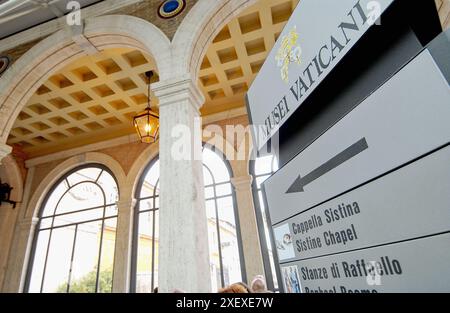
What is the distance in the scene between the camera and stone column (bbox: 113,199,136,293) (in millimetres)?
7734

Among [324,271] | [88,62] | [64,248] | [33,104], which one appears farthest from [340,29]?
[64,248]

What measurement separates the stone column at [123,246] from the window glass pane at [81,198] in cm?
134

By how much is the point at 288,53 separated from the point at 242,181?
701 centimetres

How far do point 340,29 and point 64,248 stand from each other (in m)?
10.9

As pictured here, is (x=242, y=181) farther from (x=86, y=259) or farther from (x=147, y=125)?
(x=86, y=259)

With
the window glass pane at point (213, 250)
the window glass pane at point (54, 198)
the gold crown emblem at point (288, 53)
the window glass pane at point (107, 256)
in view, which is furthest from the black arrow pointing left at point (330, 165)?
the window glass pane at point (54, 198)

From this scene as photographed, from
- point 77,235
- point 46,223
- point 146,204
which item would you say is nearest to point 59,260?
point 77,235

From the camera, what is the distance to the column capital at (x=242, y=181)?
771 cm

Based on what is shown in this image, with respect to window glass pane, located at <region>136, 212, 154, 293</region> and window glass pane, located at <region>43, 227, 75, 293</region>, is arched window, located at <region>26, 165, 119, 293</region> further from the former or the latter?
window glass pane, located at <region>136, 212, 154, 293</region>

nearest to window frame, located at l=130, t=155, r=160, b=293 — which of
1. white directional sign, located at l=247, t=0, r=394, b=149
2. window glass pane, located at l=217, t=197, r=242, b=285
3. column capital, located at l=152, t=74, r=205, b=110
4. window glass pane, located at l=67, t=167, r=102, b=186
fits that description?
window glass pane, located at l=67, t=167, r=102, b=186

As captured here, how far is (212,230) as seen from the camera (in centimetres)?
793

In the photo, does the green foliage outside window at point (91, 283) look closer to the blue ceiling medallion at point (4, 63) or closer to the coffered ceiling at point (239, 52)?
the coffered ceiling at point (239, 52)

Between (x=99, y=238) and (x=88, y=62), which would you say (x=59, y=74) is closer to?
(x=88, y=62)

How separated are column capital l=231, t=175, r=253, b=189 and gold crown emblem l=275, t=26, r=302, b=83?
6939mm
